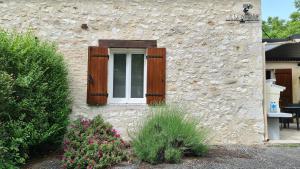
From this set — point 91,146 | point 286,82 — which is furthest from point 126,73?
point 286,82

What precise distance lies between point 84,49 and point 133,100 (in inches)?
64.0

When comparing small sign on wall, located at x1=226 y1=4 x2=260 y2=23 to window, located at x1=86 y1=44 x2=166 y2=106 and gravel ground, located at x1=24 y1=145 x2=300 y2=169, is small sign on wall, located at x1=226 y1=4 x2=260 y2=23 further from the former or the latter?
gravel ground, located at x1=24 y1=145 x2=300 y2=169

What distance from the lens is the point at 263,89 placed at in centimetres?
707

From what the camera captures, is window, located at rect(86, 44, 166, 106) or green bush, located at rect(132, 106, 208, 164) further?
window, located at rect(86, 44, 166, 106)

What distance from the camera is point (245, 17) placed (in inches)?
281

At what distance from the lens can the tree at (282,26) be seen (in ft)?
76.4

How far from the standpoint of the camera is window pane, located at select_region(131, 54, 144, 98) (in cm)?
Answer: 721

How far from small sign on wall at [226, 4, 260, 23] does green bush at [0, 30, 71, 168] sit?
13.3 ft

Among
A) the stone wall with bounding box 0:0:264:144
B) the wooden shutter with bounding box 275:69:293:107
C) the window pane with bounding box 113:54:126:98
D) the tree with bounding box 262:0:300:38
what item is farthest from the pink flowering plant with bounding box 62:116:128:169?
the tree with bounding box 262:0:300:38

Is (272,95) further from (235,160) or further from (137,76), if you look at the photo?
(137,76)

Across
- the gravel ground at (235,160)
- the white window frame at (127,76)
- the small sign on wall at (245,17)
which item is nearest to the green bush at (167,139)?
the gravel ground at (235,160)

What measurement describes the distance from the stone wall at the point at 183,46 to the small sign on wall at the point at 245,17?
0.10 meters

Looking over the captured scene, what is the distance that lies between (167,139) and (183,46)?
2588 mm

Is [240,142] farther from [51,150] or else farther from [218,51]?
[51,150]
